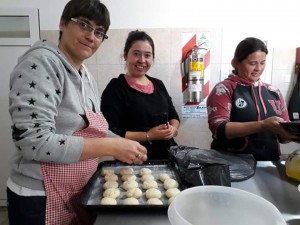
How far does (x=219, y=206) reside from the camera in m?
0.63

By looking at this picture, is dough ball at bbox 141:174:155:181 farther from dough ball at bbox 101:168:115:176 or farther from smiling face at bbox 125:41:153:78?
smiling face at bbox 125:41:153:78

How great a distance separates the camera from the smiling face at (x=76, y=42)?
832 millimetres

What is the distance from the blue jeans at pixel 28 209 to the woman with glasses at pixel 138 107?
0.59 meters

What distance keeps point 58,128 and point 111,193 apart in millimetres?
291

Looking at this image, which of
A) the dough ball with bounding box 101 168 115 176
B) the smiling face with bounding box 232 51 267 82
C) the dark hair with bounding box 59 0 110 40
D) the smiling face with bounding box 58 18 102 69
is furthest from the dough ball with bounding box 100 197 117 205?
the smiling face with bounding box 232 51 267 82

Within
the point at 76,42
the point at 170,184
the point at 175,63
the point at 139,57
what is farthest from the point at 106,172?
the point at 175,63

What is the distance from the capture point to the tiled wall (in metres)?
1.96

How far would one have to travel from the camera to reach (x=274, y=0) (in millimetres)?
1886

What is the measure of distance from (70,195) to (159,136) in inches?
23.3

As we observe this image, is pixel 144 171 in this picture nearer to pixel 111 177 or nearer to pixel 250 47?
pixel 111 177

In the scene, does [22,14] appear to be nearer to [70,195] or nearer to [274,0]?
[70,195]

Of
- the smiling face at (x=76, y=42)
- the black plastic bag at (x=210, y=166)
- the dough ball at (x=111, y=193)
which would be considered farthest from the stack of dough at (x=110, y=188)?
the smiling face at (x=76, y=42)

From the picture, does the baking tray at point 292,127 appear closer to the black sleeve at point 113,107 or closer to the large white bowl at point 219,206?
the large white bowl at point 219,206

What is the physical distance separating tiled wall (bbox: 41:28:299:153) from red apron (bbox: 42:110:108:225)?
1179 millimetres
